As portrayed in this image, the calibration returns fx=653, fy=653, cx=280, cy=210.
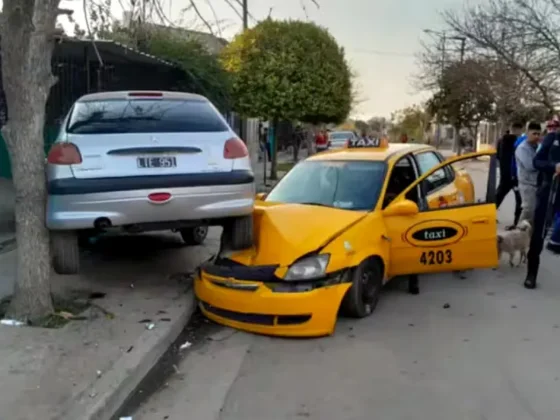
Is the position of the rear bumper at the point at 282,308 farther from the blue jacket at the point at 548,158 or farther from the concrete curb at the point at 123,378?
the blue jacket at the point at 548,158

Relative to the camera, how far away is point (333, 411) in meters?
4.30

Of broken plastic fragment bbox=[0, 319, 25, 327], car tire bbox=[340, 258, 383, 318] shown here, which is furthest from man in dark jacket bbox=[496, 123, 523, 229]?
broken plastic fragment bbox=[0, 319, 25, 327]

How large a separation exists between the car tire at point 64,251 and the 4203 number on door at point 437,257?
3483mm

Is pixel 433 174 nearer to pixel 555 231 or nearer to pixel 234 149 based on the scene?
pixel 555 231

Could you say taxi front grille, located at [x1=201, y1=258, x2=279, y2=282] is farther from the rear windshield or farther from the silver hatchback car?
the rear windshield

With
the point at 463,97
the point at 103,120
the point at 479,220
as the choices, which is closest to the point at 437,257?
the point at 479,220

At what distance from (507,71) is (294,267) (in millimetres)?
22579

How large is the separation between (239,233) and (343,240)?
1090 mm

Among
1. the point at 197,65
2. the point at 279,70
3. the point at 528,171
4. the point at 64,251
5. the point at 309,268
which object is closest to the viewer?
the point at 309,268

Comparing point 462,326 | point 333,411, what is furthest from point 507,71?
point 333,411

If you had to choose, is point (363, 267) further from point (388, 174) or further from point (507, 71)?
point (507, 71)

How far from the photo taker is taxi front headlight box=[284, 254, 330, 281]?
225 inches

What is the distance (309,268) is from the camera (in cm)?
573

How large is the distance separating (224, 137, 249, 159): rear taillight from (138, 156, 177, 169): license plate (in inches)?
21.2
